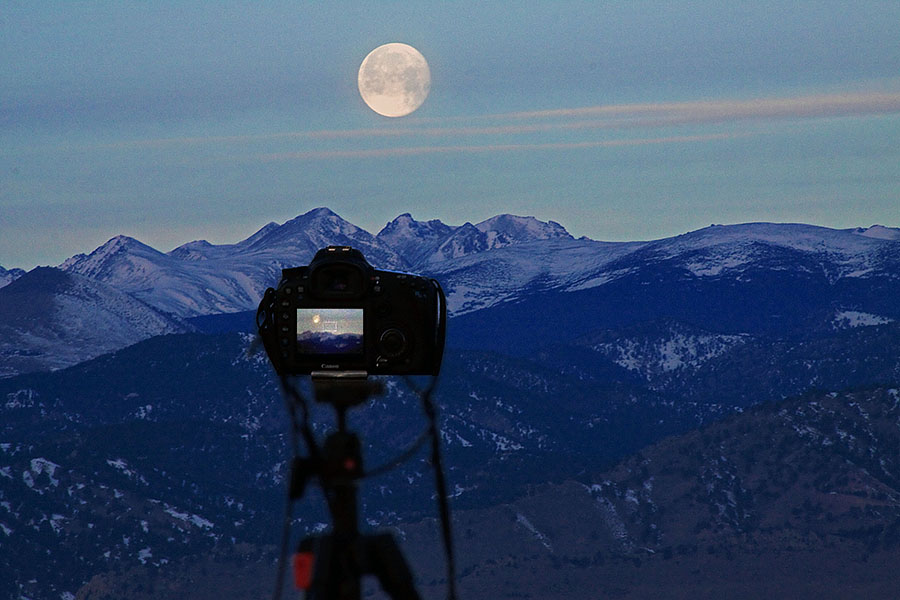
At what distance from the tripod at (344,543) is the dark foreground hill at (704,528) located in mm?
104669

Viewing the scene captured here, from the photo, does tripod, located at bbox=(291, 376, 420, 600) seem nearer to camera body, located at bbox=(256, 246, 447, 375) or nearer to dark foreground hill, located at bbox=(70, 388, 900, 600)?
camera body, located at bbox=(256, 246, 447, 375)

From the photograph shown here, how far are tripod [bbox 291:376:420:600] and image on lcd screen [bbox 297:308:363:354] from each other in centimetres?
68

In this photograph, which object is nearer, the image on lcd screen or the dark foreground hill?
the image on lcd screen

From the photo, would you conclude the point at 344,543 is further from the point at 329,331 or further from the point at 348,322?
the point at 348,322

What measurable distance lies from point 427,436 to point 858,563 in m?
126

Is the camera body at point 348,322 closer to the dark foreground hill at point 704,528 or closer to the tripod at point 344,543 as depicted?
the tripod at point 344,543

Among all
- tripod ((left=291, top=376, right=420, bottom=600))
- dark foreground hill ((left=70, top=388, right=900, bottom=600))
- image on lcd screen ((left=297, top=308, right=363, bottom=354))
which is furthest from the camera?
dark foreground hill ((left=70, top=388, right=900, bottom=600))

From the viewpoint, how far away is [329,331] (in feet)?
34.8

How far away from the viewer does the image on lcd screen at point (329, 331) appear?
10586 millimetres

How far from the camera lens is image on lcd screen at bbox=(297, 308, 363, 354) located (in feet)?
34.7

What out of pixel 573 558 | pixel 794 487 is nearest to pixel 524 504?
pixel 573 558

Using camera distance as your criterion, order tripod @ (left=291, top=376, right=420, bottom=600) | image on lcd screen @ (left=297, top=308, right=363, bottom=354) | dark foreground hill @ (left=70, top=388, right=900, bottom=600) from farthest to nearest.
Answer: dark foreground hill @ (left=70, top=388, right=900, bottom=600), image on lcd screen @ (left=297, top=308, right=363, bottom=354), tripod @ (left=291, top=376, right=420, bottom=600)

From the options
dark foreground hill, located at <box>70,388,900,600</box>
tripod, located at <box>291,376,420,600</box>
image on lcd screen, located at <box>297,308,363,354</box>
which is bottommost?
dark foreground hill, located at <box>70,388,900,600</box>

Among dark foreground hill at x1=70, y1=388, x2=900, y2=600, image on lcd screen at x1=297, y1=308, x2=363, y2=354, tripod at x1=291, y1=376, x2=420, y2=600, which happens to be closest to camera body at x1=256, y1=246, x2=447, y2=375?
image on lcd screen at x1=297, y1=308, x2=363, y2=354
